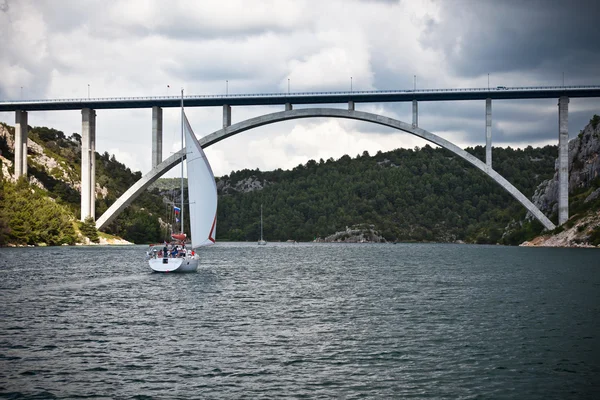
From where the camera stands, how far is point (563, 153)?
94.9m

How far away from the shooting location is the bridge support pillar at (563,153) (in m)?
91.9

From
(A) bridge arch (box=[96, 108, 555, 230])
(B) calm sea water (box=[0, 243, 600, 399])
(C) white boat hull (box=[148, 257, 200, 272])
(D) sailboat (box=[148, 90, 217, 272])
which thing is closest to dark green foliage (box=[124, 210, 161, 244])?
(A) bridge arch (box=[96, 108, 555, 230])

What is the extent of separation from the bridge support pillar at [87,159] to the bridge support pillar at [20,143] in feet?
27.7

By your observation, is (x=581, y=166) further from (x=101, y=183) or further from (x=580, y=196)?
(x=101, y=183)

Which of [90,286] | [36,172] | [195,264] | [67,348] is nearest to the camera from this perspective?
[67,348]

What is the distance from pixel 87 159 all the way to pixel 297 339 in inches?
3242

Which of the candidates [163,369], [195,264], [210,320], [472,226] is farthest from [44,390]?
[472,226]

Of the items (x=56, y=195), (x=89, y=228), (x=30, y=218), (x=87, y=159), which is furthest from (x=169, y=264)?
(x=56, y=195)

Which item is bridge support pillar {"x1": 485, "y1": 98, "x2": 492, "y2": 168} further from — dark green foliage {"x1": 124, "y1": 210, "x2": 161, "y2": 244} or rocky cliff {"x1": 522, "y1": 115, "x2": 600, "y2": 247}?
dark green foliage {"x1": 124, "y1": 210, "x2": 161, "y2": 244}

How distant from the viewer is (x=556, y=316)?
→ 29.3m

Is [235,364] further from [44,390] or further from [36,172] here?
[36,172]

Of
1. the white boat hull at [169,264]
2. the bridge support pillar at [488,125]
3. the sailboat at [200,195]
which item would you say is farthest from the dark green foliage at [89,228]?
the sailboat at [200,195]

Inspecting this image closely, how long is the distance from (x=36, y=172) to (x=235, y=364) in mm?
107628

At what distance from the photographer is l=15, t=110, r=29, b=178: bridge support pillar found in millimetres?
101375
